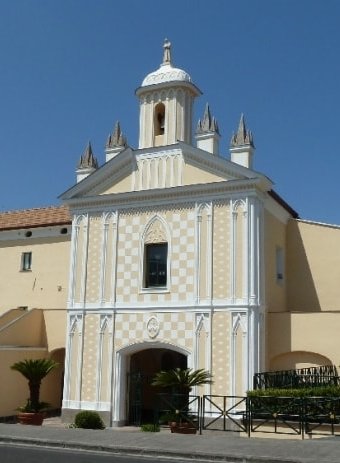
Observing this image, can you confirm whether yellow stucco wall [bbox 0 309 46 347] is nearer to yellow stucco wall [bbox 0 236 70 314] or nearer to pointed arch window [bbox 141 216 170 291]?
yellow stucco wall [bbox 0 236 70 314]

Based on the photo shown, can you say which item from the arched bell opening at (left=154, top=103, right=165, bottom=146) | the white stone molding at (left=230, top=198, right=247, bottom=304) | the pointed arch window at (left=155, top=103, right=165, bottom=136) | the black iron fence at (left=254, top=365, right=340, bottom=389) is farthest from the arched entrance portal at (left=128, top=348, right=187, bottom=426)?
the pointed arch window at (left=155, top=103, right=165, bottom=136)

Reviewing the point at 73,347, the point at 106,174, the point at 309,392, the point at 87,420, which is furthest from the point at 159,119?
the point at 309,392

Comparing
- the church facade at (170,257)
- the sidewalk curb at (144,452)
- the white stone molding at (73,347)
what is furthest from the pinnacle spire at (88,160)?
the sidewalk curb at (144,452)

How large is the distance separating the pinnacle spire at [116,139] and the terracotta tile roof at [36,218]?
5.47m

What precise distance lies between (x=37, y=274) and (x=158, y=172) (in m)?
9.35

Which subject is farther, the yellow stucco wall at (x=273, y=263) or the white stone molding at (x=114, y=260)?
the white stone molding at (x=114, y=260)

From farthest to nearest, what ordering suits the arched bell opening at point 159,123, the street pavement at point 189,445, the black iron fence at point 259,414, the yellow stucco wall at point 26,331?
the yellow stucco wall at point 26,331, the arched bell opening at point 159,123, the black iron fence at point 259,414, the street pavement at point 189,445

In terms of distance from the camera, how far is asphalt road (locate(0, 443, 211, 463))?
1487cm

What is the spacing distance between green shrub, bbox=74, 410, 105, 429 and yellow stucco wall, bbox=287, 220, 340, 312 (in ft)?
29.9

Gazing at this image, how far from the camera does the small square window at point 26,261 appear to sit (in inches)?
1222

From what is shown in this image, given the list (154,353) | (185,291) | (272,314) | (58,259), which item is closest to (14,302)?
(58,259)

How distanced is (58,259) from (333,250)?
12756 mm

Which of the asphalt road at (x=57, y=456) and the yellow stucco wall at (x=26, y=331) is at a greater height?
the yellow stucco wall at (x=26, y=331)

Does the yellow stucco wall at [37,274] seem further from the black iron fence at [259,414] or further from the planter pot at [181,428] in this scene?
the planter pot at [181,428]
